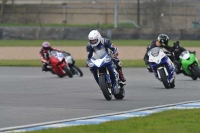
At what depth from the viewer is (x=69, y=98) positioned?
52.2 ft

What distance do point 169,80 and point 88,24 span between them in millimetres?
37908

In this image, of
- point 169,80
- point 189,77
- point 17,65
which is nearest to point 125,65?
point 17,65

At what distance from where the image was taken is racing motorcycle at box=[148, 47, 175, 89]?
19047mm

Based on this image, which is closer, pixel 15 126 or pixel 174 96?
pixel 15 126

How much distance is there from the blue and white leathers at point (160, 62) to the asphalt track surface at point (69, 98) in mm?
424

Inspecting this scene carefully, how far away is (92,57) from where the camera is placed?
1534 centimetres

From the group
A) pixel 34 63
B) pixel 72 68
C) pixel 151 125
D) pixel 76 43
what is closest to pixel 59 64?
pixel 72 68

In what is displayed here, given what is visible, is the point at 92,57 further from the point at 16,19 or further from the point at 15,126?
the point at 16,19

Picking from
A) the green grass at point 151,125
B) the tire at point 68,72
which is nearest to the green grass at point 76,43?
the tire at point 68,72

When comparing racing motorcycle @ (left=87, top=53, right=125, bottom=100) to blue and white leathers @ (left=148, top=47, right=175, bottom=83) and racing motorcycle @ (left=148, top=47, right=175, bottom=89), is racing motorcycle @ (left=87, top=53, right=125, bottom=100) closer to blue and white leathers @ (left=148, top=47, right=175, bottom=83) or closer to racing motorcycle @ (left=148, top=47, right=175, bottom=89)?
racing motorcycle @ (left=148, top=47, right=175, bottom=89)

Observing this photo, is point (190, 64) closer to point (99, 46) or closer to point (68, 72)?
point (68, 72)

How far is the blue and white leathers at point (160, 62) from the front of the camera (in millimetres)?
19234

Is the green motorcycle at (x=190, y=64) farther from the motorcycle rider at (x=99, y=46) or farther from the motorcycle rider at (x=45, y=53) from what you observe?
the motorcycle rider at (x=99, y=46)

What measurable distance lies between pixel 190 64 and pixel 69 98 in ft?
24.3
